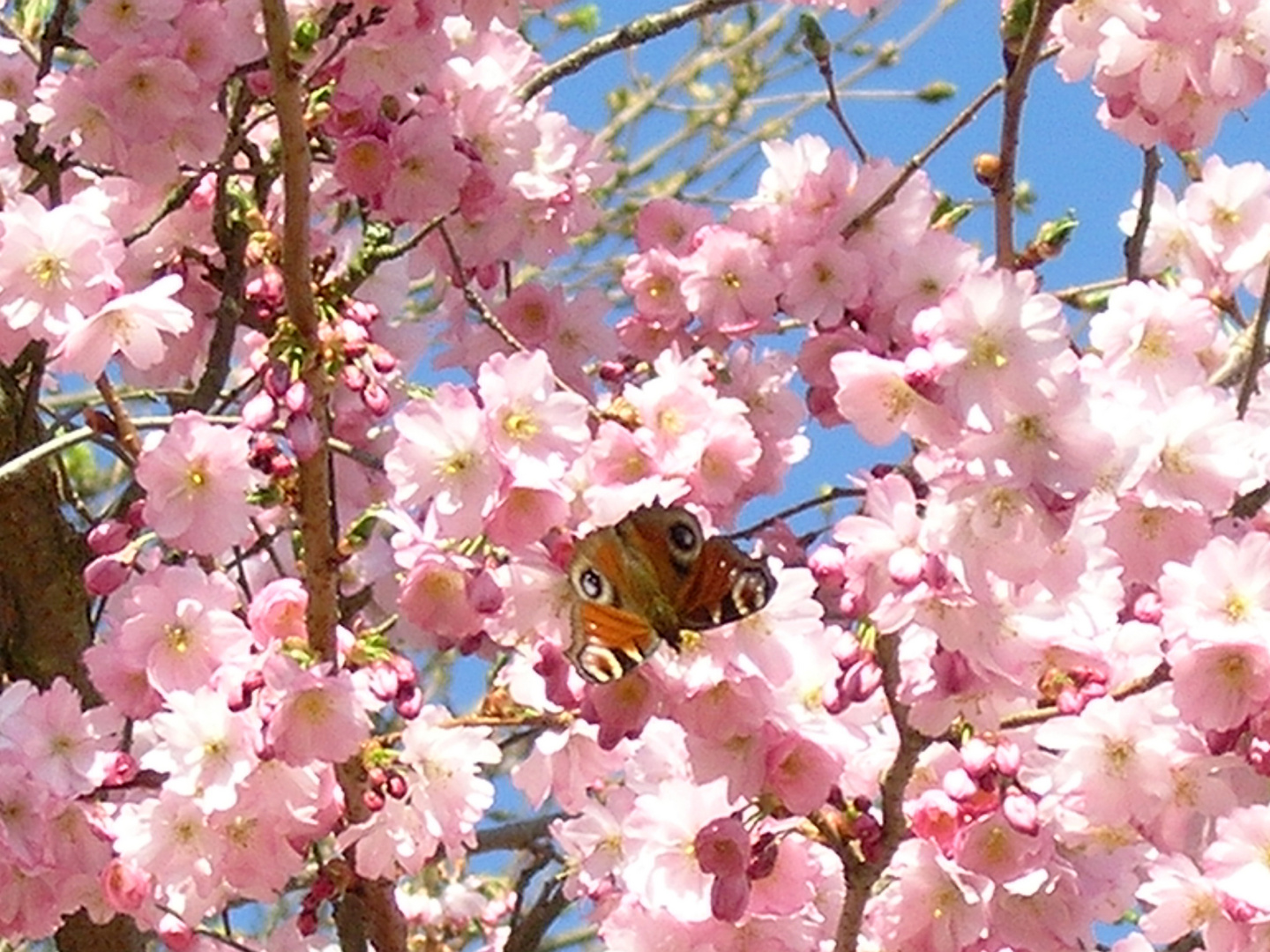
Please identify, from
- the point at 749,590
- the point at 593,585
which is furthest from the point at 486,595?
the point at 749,590

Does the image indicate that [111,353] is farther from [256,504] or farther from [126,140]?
[126,140]

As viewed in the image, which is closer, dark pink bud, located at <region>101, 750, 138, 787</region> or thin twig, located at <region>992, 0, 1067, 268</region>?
thin twig, located at <region>992, 0, 1067, 268</region>

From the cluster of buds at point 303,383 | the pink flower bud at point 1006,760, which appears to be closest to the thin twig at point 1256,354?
the pink flower bud at point 1006,760

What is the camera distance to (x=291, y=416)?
2.01 meters

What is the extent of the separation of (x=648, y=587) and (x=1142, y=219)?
3.10 feet

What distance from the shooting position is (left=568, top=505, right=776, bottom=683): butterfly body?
1.89 meters

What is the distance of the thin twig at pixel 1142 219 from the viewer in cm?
248

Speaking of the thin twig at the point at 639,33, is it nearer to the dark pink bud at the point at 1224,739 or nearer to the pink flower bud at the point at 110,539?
the pink flower bud at the point at 110,539

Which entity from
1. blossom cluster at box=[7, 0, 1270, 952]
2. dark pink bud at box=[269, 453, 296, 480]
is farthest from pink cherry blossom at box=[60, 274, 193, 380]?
dark pink bud at box=[269, 453, 296, 480]

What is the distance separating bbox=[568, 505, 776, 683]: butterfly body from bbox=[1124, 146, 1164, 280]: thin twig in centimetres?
82

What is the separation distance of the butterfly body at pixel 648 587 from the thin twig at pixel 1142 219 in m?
0.82

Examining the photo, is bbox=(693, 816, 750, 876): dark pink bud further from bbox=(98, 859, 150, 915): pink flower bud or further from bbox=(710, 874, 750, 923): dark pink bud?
bbox=(98, 859, 150, 915): pink flower bud

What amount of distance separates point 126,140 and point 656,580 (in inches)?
43.1

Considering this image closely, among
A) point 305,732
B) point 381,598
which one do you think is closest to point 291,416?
point 305,732
